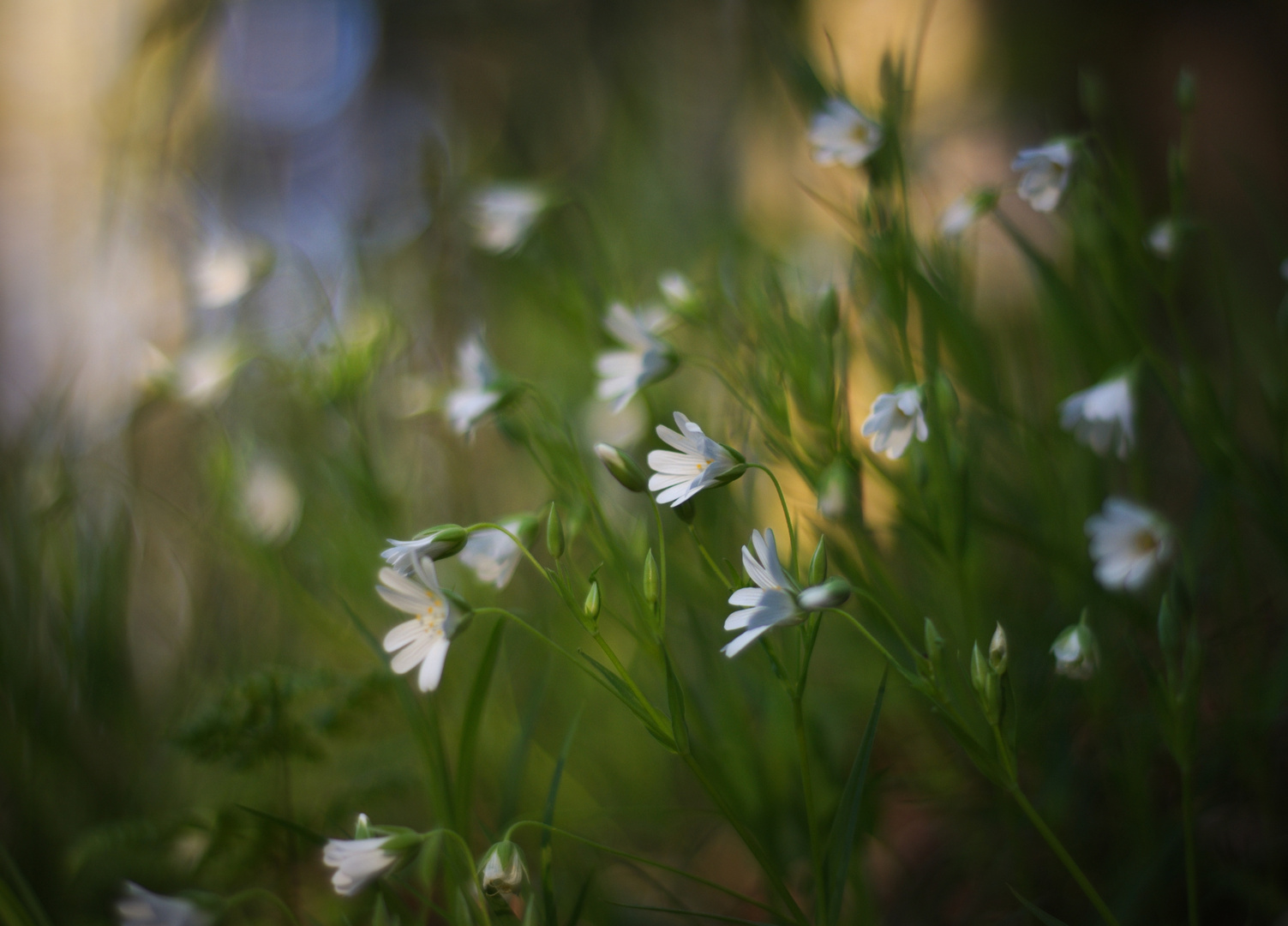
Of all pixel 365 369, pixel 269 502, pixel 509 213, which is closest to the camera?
pixel 365 369

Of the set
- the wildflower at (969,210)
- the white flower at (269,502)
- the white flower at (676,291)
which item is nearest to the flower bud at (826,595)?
the white flower at (676,291)

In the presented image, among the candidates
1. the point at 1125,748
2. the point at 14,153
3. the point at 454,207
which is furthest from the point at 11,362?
the point at 1125,748

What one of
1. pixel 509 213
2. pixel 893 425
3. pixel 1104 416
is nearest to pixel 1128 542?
pixel 1104 416

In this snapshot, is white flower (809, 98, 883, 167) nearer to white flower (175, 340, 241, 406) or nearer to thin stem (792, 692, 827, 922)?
thin stem (792, 692, 827, 922)

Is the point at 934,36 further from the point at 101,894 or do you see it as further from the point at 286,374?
the point at 101,894

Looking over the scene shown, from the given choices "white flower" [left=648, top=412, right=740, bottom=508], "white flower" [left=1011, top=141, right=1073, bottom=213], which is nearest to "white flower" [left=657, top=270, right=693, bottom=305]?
"white flower" [left=648, top=412, right=740, bottom=508]

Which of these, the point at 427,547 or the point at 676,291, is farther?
the point at 676,291

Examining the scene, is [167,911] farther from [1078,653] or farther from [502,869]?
[1078,653]
